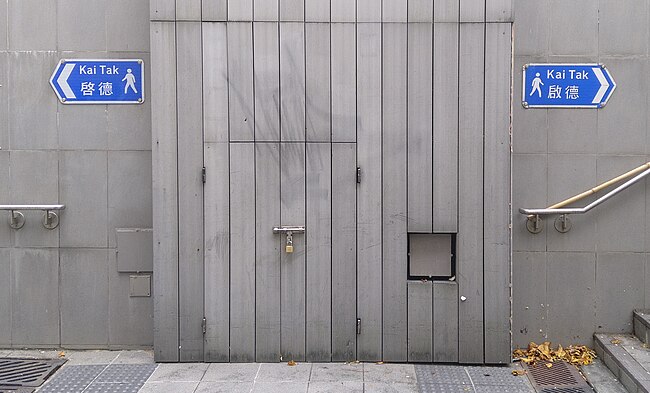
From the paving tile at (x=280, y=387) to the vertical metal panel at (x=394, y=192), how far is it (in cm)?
93

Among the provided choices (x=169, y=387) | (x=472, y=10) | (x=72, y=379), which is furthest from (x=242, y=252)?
(x=472, y=10)

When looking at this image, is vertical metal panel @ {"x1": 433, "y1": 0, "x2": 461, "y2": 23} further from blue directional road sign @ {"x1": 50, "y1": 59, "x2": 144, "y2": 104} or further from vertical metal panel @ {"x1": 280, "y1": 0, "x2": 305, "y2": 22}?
blue directional road sign @ {"x1": 50, "y1": 59, "x2": 144, "y2": 104}

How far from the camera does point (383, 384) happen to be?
19.7 ft

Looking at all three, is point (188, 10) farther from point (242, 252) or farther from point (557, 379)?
point (557, 379)

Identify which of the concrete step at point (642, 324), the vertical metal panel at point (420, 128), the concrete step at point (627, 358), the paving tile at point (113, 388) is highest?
the vertical metal panel at point (420, 128)

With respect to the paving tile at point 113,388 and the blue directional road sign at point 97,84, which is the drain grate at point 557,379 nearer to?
the paving tile at point 113,388

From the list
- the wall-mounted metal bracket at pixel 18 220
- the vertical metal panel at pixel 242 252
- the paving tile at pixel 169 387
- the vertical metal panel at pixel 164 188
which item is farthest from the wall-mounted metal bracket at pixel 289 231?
the wall-mounted metal bracket at pixel 18 220

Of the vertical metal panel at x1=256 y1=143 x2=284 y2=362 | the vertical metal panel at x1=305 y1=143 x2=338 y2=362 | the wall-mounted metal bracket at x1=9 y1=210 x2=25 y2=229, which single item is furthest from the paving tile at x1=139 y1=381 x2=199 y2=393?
the wall-mounted metal bracket at x1=9 y1=210 x2=25 y2=229

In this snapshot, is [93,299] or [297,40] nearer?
[297,40]

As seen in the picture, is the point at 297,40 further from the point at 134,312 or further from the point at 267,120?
the point at 134,312

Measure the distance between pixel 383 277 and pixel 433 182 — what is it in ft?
3.12

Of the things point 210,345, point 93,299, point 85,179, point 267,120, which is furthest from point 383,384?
point 85,179

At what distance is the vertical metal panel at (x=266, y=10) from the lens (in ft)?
20.7

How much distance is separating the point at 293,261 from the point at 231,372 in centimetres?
110
